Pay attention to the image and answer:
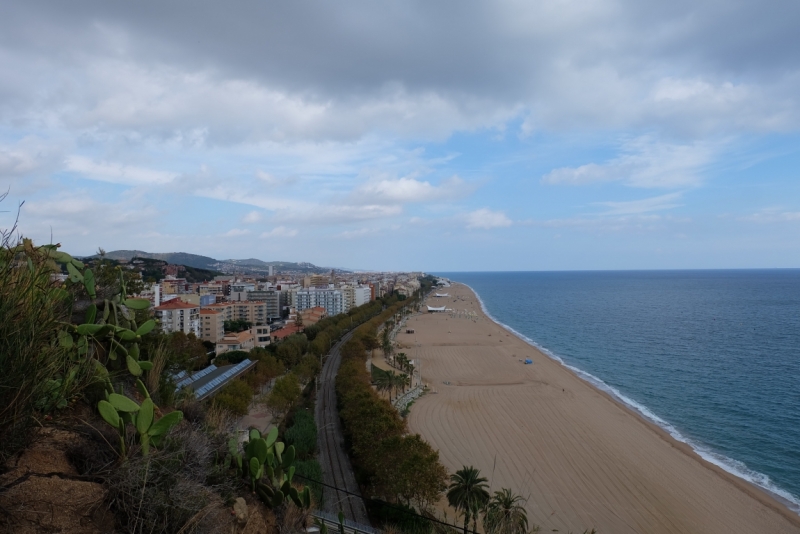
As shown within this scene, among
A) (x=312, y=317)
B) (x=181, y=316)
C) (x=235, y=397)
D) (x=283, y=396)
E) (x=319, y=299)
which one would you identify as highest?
(x=181, y=316)

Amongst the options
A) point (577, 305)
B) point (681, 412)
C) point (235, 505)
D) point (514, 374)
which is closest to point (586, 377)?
point (514, 374)

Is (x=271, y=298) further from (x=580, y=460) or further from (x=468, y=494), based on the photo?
(x=468, y=494)

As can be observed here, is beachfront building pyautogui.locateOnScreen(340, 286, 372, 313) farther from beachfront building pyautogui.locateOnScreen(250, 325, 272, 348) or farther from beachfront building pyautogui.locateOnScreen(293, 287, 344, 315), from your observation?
beachfront building pyautogui.locateOnScreen(250, 325, 272, 348)

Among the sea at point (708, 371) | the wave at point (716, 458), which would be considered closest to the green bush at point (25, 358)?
the wave at point (716, 458)

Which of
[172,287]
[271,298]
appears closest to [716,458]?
[172,287]

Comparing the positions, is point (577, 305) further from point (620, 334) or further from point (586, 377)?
point (586, 377)

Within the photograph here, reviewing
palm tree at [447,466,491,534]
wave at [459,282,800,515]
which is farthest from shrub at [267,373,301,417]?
wave at [459,282,800,515]
